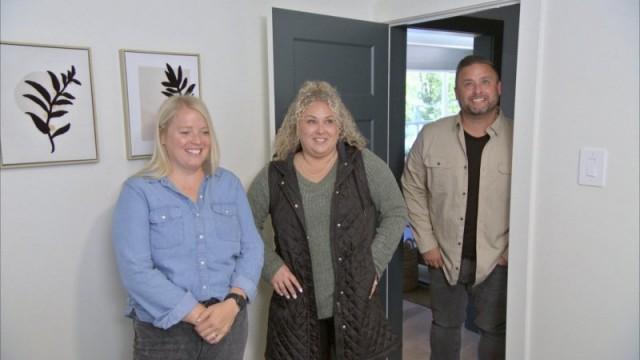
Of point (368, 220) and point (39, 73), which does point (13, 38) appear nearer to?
point (39, 73)

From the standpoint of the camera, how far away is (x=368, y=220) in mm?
1814

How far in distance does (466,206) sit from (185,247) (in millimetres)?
1205

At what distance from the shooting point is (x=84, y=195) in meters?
1.72

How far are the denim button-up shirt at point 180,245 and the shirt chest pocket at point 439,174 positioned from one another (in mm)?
877

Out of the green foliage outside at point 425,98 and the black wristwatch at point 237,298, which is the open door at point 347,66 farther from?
the green foliage outside at point 425,98

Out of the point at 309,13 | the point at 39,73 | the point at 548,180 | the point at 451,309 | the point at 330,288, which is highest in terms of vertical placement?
the point at 309,13

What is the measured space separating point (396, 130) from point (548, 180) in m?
0.97

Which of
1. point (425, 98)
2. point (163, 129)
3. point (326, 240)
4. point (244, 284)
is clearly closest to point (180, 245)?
point (244, 284)

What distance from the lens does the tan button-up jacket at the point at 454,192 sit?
1.99 meters

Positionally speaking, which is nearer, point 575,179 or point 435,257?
point 575,179

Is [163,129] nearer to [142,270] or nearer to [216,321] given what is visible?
[142,270]

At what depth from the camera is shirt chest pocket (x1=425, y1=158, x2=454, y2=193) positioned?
2.09 meters

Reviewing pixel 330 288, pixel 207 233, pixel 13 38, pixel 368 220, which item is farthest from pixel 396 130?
pixel 13 38

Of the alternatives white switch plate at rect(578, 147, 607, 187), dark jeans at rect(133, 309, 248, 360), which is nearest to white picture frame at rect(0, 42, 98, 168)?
dark jeans at rect(133, 309, 248, 360)
